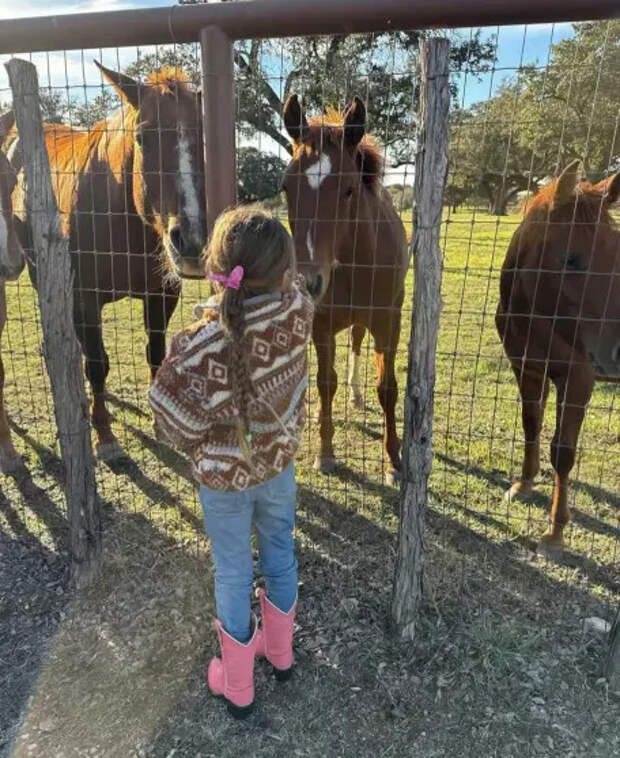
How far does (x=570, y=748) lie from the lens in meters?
2.28

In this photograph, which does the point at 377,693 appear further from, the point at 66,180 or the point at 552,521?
the point at 66,180

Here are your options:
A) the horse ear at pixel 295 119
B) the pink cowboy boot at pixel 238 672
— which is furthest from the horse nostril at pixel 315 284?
the pink cowboy boot at pixel 238 672

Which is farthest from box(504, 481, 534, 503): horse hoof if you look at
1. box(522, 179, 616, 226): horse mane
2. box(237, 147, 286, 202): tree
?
box(237, 147, 286, 202): tree

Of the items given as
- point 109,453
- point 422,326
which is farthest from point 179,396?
point 109,453

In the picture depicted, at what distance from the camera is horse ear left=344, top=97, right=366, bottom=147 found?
3.08m

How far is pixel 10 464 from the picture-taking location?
167 inches

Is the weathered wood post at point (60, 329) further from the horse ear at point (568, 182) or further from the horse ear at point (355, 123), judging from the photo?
the horse ear at point (568, 182)

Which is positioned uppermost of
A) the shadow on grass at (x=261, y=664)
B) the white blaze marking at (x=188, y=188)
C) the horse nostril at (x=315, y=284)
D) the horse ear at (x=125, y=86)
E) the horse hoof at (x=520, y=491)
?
the horse ear at (x=125, y=86)

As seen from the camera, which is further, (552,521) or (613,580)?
(552,521)

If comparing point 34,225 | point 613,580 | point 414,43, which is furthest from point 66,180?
point 613,580

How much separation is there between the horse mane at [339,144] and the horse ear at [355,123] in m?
0.04

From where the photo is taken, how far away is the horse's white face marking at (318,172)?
313cm

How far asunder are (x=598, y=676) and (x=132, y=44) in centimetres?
336

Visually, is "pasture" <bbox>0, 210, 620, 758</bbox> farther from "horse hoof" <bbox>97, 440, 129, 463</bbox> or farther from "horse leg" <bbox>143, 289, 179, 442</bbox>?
"horse leg" <bbox>143, 289, 179, 442</bbox>
